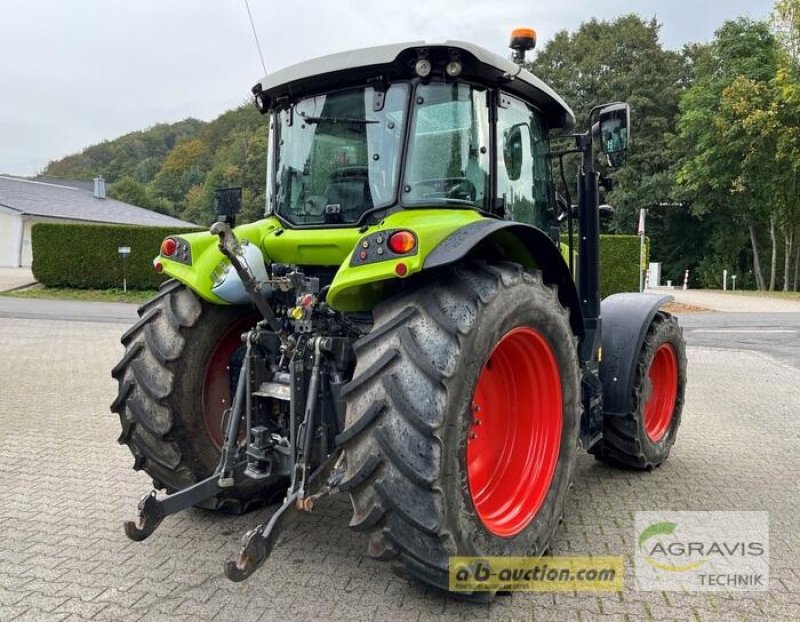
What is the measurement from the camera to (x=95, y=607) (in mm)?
2631

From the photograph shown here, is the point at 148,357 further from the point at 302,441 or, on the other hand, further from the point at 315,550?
the point at 315,550

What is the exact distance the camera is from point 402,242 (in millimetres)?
2422

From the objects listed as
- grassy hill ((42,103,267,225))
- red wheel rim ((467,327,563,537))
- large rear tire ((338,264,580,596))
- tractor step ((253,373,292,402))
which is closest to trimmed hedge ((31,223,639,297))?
grassy hill ((42,103,267,225))

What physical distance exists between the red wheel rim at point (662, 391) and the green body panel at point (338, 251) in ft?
8.09

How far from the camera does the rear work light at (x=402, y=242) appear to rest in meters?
2.41

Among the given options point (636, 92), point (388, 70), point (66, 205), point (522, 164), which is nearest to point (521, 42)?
point (522, 164)

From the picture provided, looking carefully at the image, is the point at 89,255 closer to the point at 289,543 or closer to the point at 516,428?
the point at 289,543

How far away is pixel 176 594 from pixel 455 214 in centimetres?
201

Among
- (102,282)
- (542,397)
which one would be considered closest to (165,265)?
(542,397)

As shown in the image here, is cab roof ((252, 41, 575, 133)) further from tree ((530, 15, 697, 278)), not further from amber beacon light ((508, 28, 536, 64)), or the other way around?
tree ((530, 15, 697, 278))

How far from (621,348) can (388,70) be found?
225cm

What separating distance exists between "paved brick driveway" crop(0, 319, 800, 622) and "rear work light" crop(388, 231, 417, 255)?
55.7 inches

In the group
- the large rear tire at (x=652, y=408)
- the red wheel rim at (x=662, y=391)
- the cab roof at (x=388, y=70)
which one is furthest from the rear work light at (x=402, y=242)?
the red wheel rim at (x=662, y=391)

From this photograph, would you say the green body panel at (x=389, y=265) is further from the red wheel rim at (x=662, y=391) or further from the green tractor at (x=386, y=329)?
the red wheel rim at (x=662, y=391)
